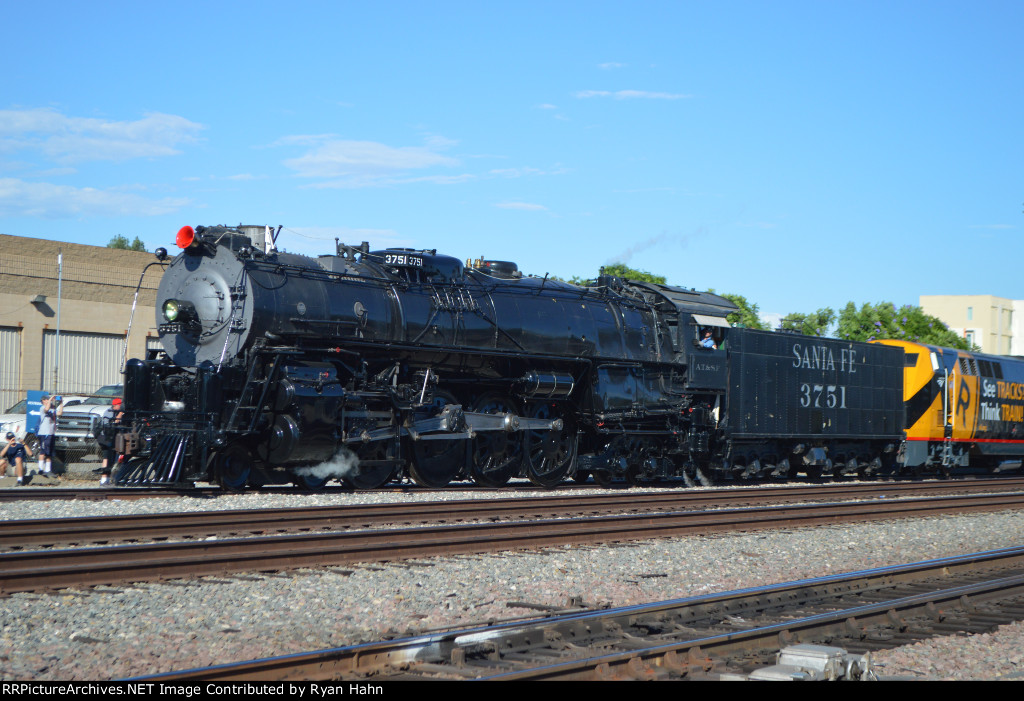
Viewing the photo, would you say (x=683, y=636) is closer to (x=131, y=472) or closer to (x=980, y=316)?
(x=131, y=472)

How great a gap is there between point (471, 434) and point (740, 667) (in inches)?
423

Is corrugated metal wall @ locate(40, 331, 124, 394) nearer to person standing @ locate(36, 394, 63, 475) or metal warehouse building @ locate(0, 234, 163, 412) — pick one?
metal warehouse building @ locate(0, 234, 163, 412)

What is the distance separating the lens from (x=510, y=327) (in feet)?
56.5

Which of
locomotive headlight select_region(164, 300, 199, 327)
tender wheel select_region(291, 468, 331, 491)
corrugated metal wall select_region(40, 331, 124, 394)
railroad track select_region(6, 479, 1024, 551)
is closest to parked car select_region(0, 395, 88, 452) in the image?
locomotive headlight select_region(164, 300, 199, 327)

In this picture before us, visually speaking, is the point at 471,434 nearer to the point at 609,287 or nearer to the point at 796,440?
the point at 609,287

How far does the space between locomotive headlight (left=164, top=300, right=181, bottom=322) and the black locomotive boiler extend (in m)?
0.03

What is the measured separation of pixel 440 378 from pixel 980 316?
89.0m

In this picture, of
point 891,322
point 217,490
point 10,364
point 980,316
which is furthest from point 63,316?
point 980,316

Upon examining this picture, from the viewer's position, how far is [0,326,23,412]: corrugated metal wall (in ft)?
107

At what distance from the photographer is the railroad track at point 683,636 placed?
5434mm

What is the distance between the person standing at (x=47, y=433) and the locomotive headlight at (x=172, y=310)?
4639 mm

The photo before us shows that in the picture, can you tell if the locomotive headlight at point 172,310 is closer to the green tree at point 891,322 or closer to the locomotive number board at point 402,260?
the locomotive number board at point 402,260

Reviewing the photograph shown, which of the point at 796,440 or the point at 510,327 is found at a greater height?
the point at 510,327

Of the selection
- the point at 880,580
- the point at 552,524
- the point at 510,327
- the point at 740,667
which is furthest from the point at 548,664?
the point at 510,327
